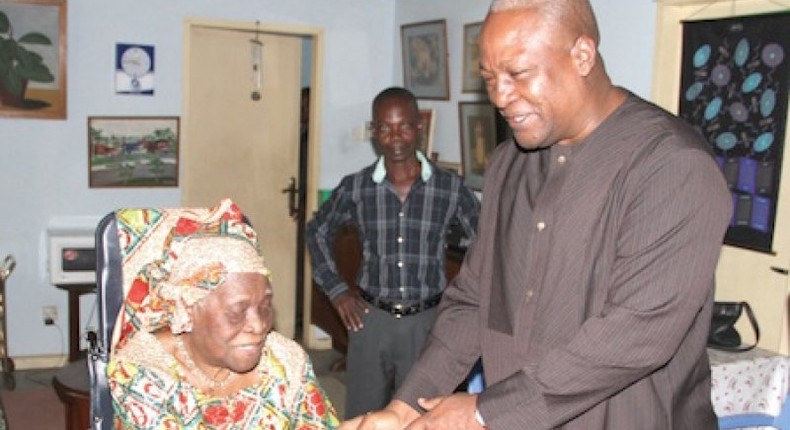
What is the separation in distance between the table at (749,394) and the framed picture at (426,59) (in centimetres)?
292

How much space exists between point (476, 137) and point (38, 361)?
3.26 metres

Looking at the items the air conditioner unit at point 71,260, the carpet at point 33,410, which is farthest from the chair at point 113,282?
the air conditioner unit at point 71,260

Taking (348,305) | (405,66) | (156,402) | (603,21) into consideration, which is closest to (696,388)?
(156,402)

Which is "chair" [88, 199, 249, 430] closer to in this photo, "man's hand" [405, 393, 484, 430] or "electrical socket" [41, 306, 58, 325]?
"man's hand" [405, 393, 484, 430]

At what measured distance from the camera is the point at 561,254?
1.62 m

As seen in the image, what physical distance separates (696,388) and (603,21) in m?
3.09

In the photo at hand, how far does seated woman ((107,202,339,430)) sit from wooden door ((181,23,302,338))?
3.91m

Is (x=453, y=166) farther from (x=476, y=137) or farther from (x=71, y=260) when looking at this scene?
(x=71, y=260)

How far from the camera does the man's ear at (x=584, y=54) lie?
1.51 metres

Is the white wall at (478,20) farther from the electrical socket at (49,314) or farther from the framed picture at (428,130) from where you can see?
the electrical socket at (49,314)

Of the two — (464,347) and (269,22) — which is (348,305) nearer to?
(464,347)

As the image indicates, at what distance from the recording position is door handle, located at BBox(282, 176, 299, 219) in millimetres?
6398

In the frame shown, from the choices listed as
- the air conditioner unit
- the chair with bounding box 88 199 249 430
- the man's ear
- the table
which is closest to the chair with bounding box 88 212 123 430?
the chair with bounding box 88 199 249 430

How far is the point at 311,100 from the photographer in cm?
636
